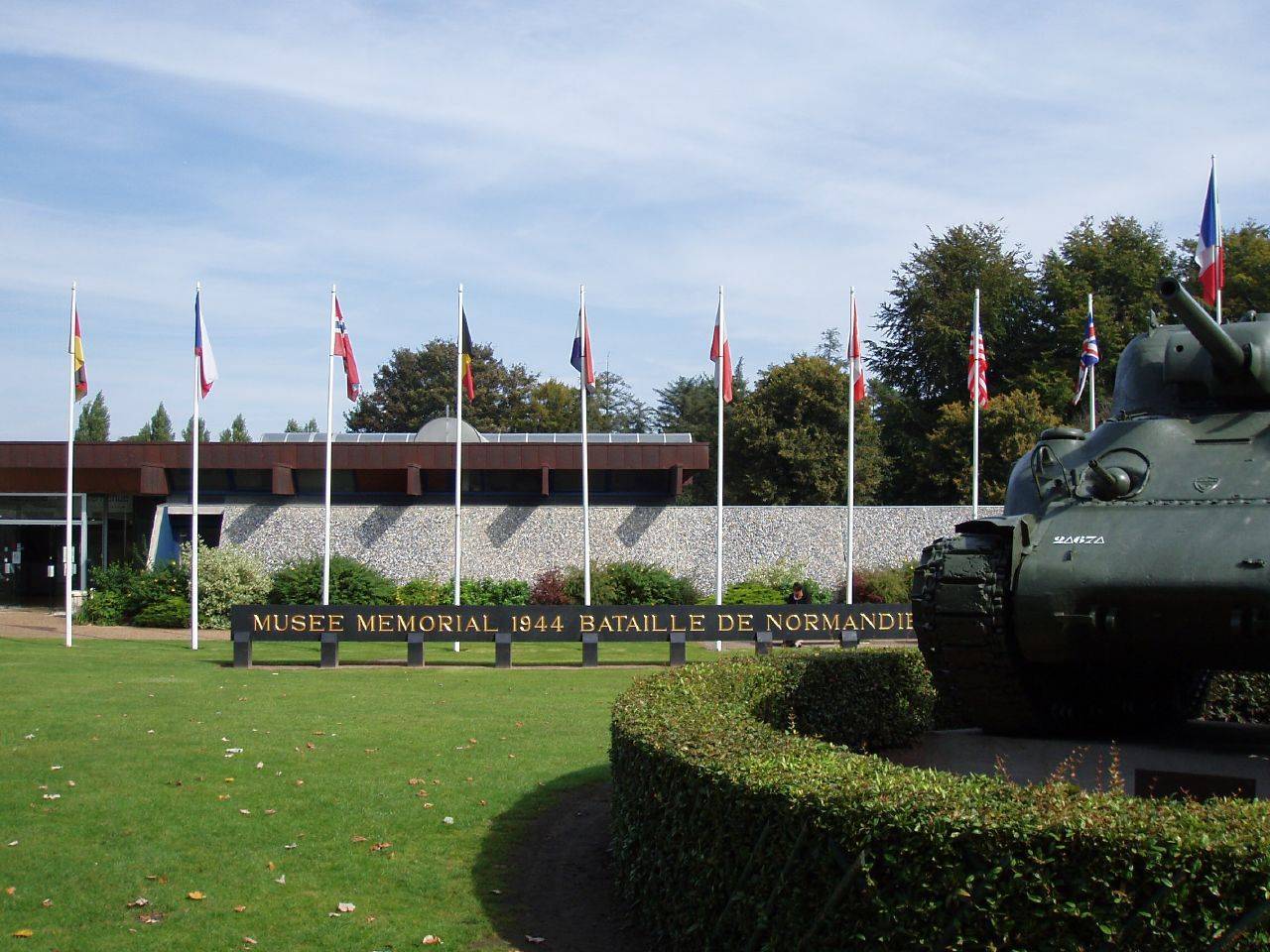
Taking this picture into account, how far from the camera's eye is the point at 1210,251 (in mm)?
19047

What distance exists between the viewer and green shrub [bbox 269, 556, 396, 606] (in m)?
33.1

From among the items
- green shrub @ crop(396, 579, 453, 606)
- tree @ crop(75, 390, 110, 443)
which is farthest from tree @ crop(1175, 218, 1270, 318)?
tree @ crop(75, 390, 110, 443)

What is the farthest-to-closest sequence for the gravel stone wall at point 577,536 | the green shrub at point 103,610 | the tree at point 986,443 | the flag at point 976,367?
the tree at point 986,443 → the gravel stone wall at point 577,536 → the green shrub at point 103,610 → the flag at point 976,367

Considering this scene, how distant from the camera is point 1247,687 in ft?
46.1

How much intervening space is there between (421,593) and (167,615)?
249 inches

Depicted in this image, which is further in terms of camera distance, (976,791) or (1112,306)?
(1112,306)

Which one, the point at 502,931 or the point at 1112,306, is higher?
the point at 1112,306

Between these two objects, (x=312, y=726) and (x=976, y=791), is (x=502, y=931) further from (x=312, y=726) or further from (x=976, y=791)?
(x=312, y=726)

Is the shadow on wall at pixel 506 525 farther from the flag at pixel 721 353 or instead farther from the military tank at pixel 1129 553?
the military tank at pixel 1129 553

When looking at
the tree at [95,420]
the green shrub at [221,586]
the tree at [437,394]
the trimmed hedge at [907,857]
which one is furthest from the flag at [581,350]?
the tree at [95,420]

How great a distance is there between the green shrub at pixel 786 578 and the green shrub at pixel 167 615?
48.2ft

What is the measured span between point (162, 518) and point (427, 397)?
91.6 feet

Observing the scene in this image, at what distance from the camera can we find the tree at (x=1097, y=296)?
4369 centimetres

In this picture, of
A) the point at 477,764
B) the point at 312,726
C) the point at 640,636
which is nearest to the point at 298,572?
the point at 640,636
